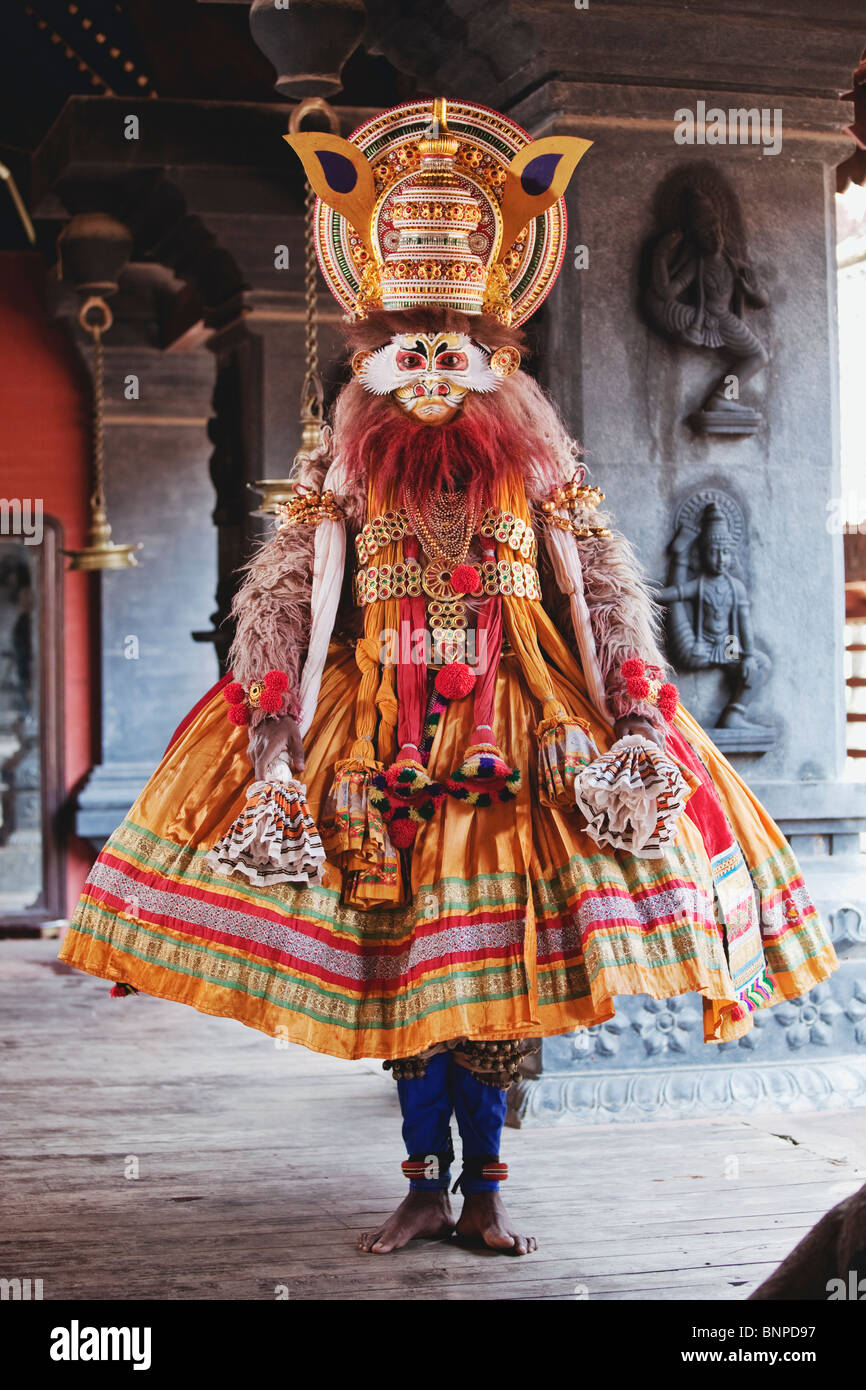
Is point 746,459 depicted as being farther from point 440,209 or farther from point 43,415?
point 43,415

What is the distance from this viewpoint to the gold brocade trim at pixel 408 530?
3.38m

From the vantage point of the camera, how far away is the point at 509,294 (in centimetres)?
349

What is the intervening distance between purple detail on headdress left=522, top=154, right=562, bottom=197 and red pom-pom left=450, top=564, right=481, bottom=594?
0.78m

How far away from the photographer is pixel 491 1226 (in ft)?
10.8

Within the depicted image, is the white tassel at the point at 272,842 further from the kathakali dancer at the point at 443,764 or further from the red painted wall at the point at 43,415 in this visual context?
the red painted wall at the point at 43,415

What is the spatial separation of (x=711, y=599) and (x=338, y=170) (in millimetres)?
1757

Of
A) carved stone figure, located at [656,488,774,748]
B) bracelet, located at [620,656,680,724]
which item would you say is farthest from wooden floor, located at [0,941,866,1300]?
carved stone figure, located at [656,488,774,748]

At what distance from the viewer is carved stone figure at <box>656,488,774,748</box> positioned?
464 centimetres

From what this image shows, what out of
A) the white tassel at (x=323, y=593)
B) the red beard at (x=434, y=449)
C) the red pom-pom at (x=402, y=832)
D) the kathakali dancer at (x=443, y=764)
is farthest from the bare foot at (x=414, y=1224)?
the red beard at (x=434, y=449)

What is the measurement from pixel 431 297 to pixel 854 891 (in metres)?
2.26

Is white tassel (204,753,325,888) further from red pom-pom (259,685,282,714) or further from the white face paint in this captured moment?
the white face paint

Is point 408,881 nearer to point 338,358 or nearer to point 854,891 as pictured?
point 338,358

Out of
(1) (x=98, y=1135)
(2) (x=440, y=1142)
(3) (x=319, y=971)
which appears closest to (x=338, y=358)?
(3) (x=319, y=971)

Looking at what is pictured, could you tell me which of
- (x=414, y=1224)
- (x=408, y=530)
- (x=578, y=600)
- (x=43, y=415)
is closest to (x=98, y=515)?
(x=43, y=415)
